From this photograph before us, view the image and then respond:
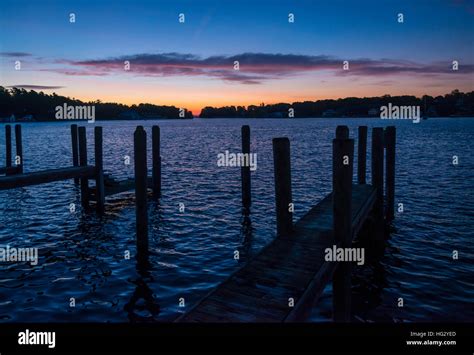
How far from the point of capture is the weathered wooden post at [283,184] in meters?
8.52

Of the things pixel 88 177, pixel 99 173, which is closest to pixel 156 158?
pixel 99 173

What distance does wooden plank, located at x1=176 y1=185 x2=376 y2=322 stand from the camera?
5.14 meters

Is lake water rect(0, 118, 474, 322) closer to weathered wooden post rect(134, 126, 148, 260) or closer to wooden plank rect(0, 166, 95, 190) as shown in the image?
weathered wooden post rect(134, 126, 148, 260)

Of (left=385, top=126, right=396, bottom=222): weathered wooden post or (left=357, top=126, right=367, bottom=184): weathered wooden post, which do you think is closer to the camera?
(left=357, top=126, right=367, bottom=184): weathered wooden post

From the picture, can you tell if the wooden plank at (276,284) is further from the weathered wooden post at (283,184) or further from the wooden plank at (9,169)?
the wooden plank at (9,169)

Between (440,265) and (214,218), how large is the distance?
27.5ft

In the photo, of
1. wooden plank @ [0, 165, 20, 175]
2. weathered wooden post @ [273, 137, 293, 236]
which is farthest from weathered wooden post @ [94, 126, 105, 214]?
weathered wooden post @ [273, 137, 293, 236]

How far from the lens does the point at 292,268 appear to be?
21.9 ft

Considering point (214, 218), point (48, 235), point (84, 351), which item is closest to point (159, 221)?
point (214, 218)

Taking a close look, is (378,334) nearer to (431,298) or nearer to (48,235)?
(431,298)

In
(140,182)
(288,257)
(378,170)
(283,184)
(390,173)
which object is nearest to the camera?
(288,257)

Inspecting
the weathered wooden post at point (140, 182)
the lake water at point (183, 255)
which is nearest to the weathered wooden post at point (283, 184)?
the lake water at point (183, 255)

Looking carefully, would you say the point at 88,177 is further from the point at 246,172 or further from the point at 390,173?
the point at 390,173

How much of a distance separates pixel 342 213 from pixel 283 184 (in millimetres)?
1765
